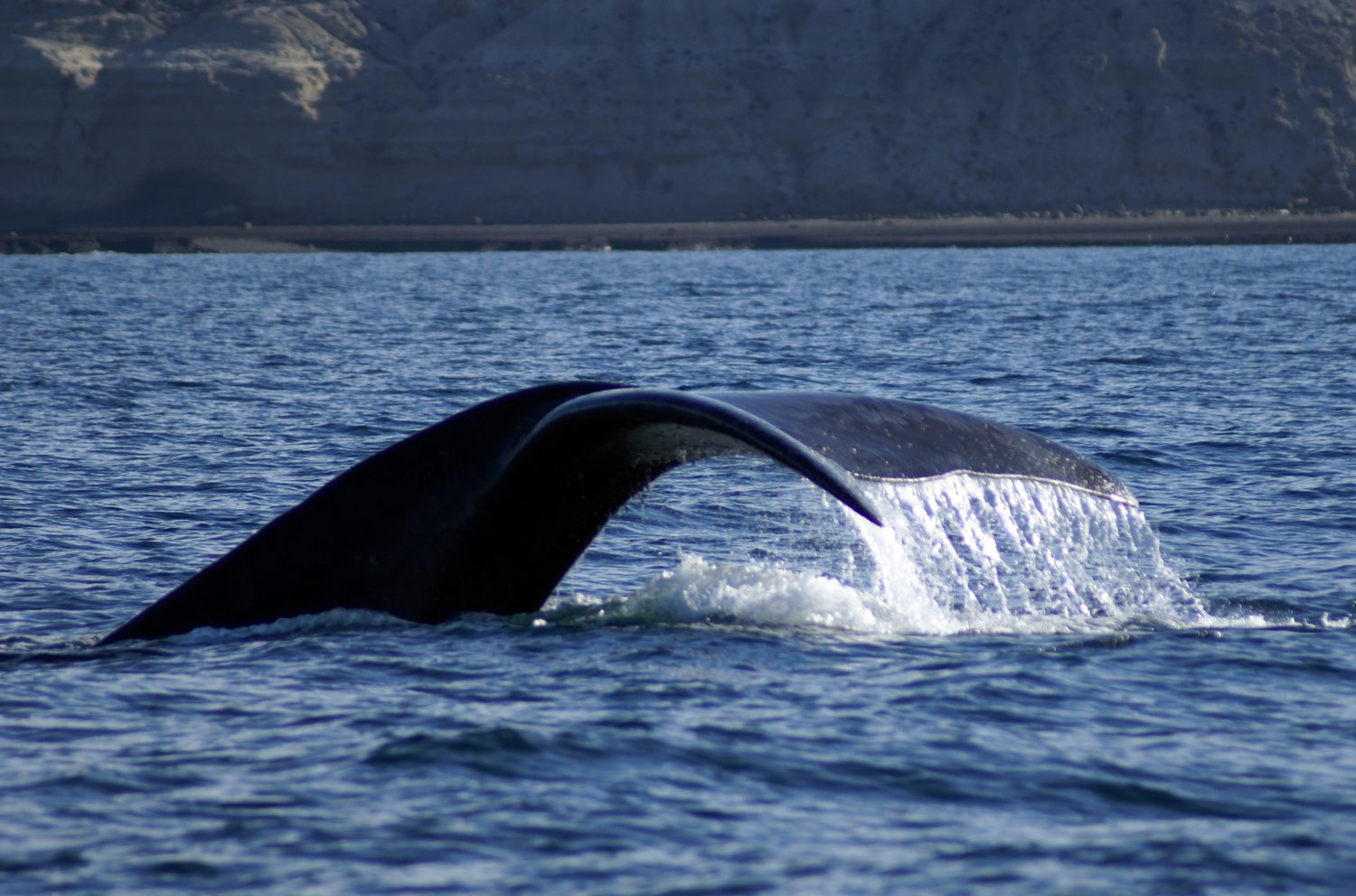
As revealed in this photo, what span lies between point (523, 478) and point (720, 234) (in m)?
80.2

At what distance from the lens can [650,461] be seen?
6418 mm

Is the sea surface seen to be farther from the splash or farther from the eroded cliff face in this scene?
the eroded cliff face

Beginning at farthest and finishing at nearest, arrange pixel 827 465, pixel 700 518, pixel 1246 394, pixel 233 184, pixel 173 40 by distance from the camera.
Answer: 1. pixel 173 40
2. pixel 233 184
3. pixel 1246 394
4. pixel 700 518
5. pixel 827 465

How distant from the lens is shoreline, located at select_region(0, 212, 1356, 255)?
8131 cm

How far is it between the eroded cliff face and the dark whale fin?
82817 mm

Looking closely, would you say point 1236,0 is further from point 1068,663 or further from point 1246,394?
point 1068,663

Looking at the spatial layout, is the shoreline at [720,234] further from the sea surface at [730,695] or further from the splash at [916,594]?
the splash at [916,594]

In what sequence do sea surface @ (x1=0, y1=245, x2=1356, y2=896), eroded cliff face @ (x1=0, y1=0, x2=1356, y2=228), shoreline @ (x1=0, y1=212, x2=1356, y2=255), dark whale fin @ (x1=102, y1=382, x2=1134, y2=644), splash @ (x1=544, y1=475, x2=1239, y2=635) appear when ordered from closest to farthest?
sea surface @ (x1=0, y1=245, x2=1356, y2=896) < dark whale fin @ (x1=102, y1=382, x2=1134, y2=644) < splash @ (x1=544, y1=475, x2=1239, y2=635) < shoreline @ (x1=0, y1=212, x2=1356, y2=255) < eroded cliff face @ (x1=0, y1=0, x2=1356, y2=228)

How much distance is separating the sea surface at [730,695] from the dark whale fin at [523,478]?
18cm

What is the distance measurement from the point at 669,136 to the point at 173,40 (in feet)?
90.5

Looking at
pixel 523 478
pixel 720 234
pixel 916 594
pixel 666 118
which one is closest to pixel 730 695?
pixel 523 478

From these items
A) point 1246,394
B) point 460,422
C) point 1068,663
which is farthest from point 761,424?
point 1246,394

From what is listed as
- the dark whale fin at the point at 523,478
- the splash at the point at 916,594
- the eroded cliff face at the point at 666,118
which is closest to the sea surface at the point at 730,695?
the splash at the point at 916,594

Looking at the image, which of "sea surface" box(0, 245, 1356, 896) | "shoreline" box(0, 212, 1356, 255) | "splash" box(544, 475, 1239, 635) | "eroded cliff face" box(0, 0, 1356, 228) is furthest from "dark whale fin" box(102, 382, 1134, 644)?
"eroded cliff face" box(0, 0, 1356, 228)
